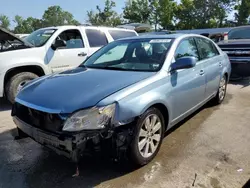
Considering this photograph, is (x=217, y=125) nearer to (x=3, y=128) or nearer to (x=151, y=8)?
(x=3, y=128)

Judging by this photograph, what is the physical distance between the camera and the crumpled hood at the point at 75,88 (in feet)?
9.14

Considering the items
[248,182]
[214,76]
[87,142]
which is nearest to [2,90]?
[87,142]

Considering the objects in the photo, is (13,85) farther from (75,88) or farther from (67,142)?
(67,142)

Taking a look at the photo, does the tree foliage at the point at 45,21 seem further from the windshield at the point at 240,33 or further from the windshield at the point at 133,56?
the windshield at the point at 133,56

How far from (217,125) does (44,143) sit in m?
2.97

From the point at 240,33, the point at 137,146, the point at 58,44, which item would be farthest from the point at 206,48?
the point at 240,33

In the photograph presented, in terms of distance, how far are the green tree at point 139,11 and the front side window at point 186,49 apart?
42611mm

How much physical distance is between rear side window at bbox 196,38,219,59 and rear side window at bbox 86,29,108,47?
2934mm

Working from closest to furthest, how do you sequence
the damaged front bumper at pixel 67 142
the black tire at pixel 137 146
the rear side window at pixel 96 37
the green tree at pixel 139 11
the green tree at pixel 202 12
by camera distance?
the damaged front bumper at pixel 67 142 → the black tire at pixel 137 146 → the rear side window at pixel 96 37 → the green tree at pixel 202 12 → the green tree at pixel 139 11

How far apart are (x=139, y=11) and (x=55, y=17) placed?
3902 cm

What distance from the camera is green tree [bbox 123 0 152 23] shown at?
45.5 metres

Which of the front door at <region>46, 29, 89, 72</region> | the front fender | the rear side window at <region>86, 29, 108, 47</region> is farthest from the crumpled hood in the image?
the rear side window at <region>86, 29, 108, 47</region>

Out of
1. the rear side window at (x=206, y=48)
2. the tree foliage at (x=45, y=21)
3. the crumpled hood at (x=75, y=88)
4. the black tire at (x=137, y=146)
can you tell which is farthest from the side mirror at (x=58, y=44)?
the tree foliage at (x=45, y=21)

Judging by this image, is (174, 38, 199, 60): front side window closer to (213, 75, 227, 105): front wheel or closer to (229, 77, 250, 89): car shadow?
(213, 75, 227, 105): front wheel
